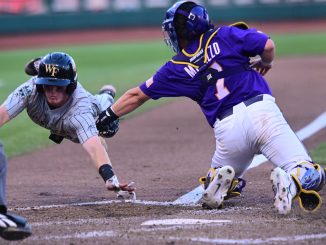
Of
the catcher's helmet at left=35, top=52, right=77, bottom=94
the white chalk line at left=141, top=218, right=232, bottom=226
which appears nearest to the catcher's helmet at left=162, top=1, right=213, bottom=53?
the catcher's helmet at left=35, top=52, right=77, bottom=94

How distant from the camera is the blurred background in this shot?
113 ft

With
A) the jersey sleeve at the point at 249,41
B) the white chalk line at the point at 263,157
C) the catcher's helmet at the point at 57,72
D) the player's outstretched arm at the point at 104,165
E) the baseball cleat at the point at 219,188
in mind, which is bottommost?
the white chalk line at the point at 263,157

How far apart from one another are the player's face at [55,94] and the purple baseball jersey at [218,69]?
2.35ft

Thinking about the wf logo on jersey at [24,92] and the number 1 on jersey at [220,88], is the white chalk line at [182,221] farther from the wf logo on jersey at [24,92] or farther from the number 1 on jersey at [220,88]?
the wf logo on jersey at [24,92]

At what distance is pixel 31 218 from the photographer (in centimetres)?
622

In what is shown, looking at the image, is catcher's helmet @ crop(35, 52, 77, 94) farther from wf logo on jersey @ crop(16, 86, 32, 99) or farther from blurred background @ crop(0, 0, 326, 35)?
blurred background @ crop(0, 0, 326, 35)

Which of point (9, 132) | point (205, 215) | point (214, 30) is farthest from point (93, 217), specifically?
point (9, 132)

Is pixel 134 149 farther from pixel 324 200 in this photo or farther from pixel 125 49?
pixel 125 49

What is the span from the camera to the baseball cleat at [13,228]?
499cm

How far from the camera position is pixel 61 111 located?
275 inches

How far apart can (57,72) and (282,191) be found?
7.03 feet

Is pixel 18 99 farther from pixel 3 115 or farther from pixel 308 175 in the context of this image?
pixel 308 175

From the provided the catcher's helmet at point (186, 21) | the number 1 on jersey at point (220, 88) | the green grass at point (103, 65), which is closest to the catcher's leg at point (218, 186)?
the number 1 on jersey at point (220, 88)

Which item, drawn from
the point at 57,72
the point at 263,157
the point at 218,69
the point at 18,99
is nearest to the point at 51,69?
the point at 57,72
